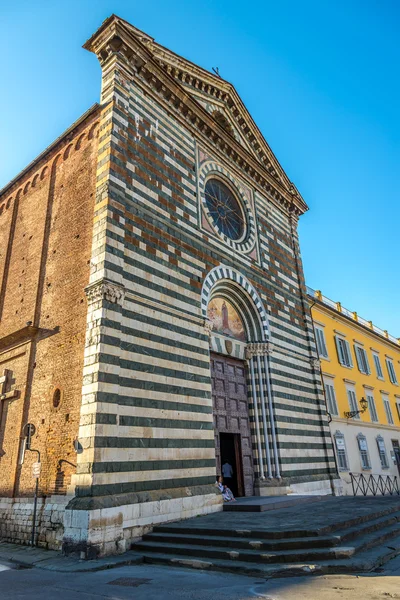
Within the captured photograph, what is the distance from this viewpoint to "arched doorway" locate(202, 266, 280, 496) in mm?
12555

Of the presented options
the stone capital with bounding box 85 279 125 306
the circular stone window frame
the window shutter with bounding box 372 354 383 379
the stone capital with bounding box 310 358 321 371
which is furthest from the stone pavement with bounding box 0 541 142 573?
the window shutter with bounding box 372 354 383 379

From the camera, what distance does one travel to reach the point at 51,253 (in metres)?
12.3

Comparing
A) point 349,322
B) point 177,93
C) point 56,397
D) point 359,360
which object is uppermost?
point 177,93

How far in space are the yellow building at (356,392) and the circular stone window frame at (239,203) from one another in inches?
271

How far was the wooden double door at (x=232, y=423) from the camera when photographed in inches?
487

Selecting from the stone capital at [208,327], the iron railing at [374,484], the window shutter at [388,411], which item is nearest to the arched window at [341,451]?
the iron railing at [374,484]

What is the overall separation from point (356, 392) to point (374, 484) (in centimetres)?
455

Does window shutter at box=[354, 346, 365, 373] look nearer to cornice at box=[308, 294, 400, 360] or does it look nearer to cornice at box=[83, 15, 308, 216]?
cornice at box=[308, 294, 400, 360]

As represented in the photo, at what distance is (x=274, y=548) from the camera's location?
663 centimetres

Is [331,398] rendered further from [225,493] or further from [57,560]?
[57,560]

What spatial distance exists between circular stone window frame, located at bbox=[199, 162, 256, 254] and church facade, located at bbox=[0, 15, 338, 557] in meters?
0.06

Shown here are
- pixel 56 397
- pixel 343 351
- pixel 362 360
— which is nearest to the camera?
pixel 56 397

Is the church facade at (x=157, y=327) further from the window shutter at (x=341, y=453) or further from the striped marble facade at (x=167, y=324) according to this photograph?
the window shutter at (x=341, y=453)

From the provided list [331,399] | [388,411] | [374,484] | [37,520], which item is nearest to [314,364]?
[331,399]
